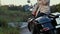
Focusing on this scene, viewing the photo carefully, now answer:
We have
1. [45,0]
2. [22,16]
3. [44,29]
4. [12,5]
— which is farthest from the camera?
[12,5]

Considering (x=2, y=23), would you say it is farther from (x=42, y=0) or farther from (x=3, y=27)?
(x=42, y=0)

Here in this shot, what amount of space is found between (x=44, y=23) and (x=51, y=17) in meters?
0.33

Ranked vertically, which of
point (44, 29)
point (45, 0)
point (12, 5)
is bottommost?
point (12, 5)

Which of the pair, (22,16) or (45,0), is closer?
(45,0)

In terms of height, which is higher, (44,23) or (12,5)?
(44,23)

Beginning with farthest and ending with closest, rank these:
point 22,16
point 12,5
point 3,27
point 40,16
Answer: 1. point 12,5
2. point 22,16
3. point 3,27
4. point 40,16

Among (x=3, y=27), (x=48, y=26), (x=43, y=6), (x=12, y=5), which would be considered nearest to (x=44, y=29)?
(x=48, y=26)

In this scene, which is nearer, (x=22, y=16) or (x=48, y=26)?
(x=48, y=26)

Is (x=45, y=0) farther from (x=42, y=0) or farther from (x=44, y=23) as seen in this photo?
(x=44, y=23)

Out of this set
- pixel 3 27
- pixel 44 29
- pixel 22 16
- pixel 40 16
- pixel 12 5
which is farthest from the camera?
pixel 12 5

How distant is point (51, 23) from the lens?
6.32m

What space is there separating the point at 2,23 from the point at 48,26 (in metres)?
3.87

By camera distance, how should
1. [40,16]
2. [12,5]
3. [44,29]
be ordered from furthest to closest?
[12,5] < [40,16] < [44,29]

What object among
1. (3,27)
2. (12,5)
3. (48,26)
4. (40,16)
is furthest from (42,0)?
(12,5)
